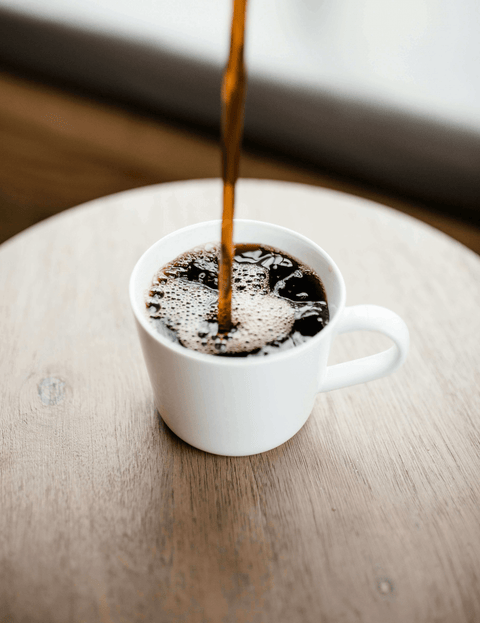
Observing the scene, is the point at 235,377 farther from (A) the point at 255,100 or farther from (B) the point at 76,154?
(B) the point at 76,154

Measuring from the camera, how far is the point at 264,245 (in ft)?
2.09

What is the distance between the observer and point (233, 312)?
1.86 feet

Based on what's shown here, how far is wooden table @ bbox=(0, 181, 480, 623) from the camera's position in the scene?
1.56 feet

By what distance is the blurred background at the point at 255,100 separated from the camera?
152 centimetres

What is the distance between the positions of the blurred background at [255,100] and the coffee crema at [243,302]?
999mm

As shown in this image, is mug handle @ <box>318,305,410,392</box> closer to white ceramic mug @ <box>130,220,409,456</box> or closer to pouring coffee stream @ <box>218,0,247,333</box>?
white ceramic mug @ <box>130,220,409,456</box>

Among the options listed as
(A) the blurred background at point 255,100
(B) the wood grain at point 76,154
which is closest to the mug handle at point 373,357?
(A) the blurred background at point 255,100

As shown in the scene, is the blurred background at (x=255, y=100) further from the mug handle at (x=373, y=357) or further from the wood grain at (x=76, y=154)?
the mug handle at (x=373, y=357)

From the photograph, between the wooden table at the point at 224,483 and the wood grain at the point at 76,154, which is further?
the wood grain at the point at 76,154

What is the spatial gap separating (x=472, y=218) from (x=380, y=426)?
1145mm

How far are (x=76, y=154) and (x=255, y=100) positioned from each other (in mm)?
759

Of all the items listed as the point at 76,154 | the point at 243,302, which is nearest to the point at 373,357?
the point at 243,302


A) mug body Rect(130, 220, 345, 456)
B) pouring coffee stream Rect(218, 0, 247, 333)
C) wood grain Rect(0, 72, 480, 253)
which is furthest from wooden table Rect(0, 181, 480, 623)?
wood grain Rect(0, 72, 480, 253)

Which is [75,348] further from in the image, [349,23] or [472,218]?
[349,23]
